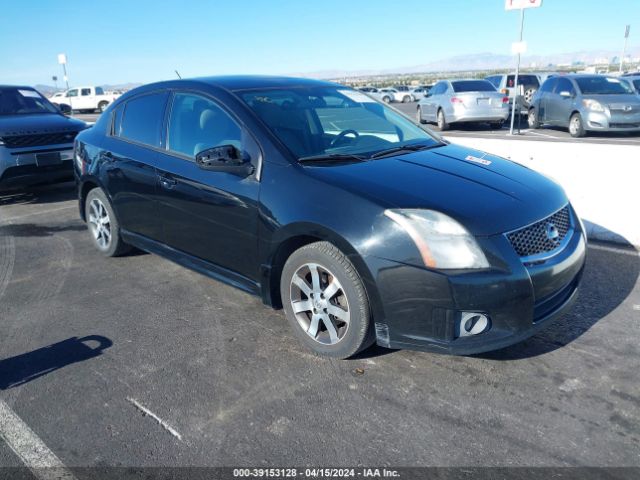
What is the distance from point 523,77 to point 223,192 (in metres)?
19.9

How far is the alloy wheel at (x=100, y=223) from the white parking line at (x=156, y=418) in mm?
2605

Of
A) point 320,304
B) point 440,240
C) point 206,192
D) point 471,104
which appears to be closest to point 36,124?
point 206,192

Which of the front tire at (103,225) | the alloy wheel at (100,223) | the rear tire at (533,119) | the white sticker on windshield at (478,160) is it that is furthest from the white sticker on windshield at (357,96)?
the rear tire at (533,119)

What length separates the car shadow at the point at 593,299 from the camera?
335cm

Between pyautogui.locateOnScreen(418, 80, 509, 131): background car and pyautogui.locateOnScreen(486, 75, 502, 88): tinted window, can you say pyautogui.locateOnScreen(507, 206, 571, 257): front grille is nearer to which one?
pyautogui.locateOnScreen(418, 80, 509, 131): background car

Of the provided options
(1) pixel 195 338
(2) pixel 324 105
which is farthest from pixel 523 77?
(1) pixel 195 338

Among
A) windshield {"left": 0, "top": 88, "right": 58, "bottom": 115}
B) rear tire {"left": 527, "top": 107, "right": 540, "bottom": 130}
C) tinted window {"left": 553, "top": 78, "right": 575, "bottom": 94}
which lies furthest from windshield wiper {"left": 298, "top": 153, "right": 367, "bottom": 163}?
rear tire {"left": 527, "top": 107, "right": 540, "bottom": 130}

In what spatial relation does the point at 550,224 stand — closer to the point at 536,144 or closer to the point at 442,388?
the point at 442,388

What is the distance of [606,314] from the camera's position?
3793mm

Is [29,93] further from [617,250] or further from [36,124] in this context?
[617,250]

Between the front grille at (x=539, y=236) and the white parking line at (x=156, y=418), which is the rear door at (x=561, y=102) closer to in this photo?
the front grille at (x=539, y=236)

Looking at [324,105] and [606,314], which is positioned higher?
[324,105]

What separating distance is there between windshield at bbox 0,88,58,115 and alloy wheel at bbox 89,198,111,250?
13.5 ft

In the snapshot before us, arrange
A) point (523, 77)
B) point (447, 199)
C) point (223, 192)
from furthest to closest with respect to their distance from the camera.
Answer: point (523, 77) < point (223, 192) < point (447, 199)
